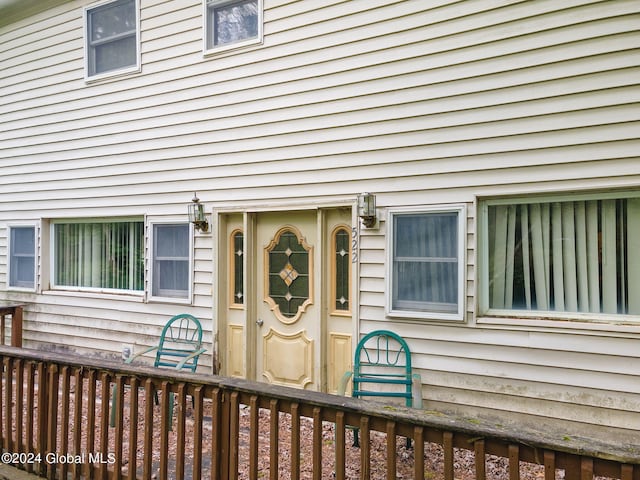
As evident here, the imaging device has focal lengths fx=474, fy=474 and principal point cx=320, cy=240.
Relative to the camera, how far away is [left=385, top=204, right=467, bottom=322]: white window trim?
12.4ft

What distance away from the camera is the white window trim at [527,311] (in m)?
3.37

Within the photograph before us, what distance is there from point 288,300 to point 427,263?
1455 mm

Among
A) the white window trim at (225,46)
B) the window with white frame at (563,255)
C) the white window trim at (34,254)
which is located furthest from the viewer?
the white window trim at (34,254)

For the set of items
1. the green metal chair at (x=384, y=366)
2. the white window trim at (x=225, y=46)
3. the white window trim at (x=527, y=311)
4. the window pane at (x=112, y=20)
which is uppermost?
the window pane at (x=112, y=20)

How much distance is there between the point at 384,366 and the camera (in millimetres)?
4074

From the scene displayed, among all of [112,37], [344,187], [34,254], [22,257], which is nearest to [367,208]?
[344,187]

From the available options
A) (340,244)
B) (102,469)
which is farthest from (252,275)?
(102,469)

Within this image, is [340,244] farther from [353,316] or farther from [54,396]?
[54,396]

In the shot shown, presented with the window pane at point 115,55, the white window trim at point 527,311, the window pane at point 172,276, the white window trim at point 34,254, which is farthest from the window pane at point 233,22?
the white window trim at point 34,254

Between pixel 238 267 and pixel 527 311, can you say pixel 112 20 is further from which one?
pixel 527 311

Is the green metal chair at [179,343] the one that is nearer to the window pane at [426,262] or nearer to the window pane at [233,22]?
the window pane at [426,262]

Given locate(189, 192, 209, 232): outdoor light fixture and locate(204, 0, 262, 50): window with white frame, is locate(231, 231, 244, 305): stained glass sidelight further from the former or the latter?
locate(204, 0, 262, 50): window with white frame

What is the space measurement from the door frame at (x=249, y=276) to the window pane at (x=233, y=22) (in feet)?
5.90

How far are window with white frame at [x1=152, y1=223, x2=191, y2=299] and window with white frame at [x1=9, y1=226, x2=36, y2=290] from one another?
2189 mm
